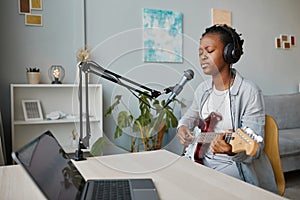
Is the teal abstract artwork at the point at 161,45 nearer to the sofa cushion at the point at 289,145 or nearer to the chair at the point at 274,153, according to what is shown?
the chair at the point at 274,153

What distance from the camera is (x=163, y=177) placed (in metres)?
0.99

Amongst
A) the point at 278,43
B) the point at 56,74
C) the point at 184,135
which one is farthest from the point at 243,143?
the point at 278,43

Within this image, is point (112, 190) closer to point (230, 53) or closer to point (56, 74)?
point (230, 53)

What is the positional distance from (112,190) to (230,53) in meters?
0.76

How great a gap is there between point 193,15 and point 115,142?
260 cm

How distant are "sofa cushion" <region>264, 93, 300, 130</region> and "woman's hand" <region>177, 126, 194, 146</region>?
8.26 ft

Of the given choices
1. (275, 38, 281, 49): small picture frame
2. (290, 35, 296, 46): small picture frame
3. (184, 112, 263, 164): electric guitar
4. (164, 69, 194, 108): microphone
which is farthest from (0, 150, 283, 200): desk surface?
(290, 35, 296, 46): small picture frame

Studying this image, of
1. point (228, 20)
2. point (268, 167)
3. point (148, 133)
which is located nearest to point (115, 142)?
point (148, 133)

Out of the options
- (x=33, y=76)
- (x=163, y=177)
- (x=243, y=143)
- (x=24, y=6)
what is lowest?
(x=163, y=177)

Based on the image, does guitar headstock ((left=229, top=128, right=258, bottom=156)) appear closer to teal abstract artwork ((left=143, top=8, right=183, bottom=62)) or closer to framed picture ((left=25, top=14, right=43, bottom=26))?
teal abstract artwork ((left=143, top=8, right=183, bottom=62))

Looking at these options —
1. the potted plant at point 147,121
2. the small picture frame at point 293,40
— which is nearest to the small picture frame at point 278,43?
the small picture frame at point 293,40

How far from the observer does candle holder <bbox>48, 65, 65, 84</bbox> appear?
2.58 m

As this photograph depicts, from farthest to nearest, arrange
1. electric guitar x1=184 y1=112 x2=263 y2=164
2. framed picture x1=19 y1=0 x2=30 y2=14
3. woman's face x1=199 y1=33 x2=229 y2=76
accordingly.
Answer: framed picture x1=19 y1=0 x2=30 y2=14
woman's face x1=199 y1=33 x2=229 y2=76
electric guitar x1=184 y1=112 x2=263 y2=164

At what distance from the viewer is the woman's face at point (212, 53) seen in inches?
43.8
